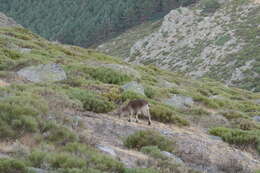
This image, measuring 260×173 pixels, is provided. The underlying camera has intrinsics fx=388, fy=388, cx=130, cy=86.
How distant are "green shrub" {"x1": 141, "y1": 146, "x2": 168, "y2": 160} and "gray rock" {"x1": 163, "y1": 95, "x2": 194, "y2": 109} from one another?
21.9 ft

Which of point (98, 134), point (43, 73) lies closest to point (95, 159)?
point (98, 134)

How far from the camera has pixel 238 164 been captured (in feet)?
27.3

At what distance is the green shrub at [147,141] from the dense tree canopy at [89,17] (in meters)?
79.0

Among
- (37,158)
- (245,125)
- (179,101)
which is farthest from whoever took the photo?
(179,101)

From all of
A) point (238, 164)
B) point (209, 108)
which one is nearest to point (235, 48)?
point (209, 108)

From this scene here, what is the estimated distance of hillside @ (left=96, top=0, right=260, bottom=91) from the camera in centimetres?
4638

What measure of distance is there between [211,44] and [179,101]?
4230cm

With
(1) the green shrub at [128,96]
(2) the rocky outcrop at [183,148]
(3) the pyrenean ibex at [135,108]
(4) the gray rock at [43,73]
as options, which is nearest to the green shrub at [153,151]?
(2) the rocky outcrop at [183,148]

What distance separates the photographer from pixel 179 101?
15328 mm

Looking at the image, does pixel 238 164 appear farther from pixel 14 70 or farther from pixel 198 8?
pixel 198 8

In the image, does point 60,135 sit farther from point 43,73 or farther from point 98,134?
point 43,73

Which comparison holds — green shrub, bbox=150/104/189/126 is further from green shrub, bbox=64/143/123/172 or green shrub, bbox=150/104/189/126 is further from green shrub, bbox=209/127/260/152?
green shrub, bbox=64/143/123/172

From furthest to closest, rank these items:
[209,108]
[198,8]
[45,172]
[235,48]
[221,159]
Result: [198,8] → [235,48] → [209,108] → [221,159] → [45,172]

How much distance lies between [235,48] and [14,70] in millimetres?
42637
